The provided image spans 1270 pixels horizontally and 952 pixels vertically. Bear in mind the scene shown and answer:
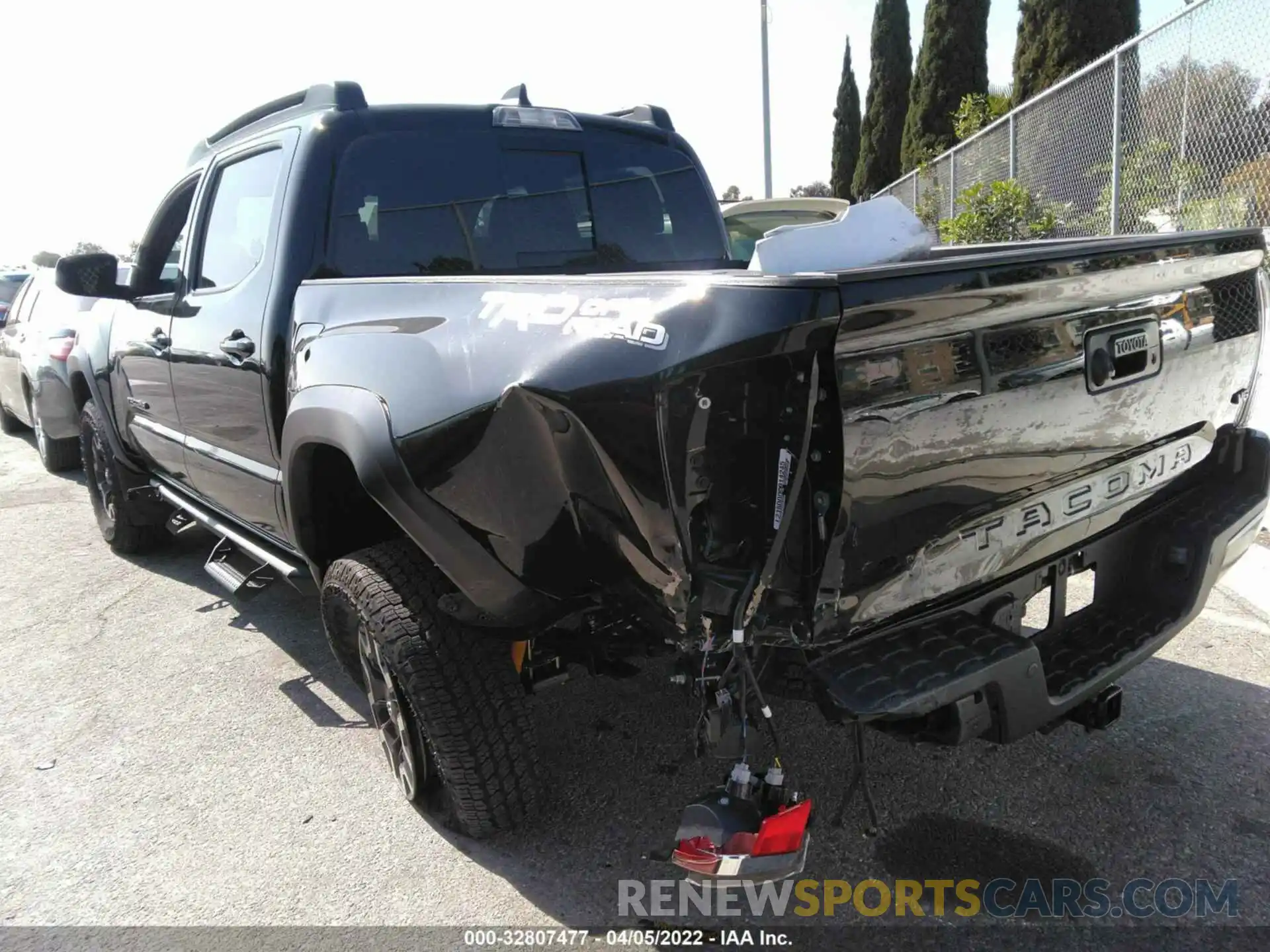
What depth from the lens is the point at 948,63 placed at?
21344 mm

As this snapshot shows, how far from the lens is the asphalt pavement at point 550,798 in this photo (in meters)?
2.56

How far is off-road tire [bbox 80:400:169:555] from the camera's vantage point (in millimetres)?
5418

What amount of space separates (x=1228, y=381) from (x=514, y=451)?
2.04m

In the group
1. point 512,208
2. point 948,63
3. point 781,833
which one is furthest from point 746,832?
point 948,63

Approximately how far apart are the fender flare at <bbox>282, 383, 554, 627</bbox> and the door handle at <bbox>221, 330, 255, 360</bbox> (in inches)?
28.8

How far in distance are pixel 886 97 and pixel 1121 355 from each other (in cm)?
2783

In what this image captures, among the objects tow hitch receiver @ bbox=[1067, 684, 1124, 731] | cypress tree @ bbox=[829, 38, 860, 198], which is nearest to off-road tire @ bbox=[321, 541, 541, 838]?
tow hitch receiver @ bbox=[1067, 684, 1124, 731]

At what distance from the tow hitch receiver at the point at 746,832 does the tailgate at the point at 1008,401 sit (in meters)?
0.41

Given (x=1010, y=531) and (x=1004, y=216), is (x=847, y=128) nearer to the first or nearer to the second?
(x=1004, y=216)

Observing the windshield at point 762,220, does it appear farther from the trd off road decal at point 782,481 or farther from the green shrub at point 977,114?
the trd off road decal at point 782,481

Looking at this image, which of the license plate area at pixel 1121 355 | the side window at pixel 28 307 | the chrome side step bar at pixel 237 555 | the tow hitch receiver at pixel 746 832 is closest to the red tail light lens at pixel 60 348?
the side window at pixel 28 307

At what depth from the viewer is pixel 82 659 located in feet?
14.3

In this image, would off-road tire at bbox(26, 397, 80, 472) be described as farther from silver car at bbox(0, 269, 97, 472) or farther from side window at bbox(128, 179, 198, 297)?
side window at bbox(128, 179, 198, 297)

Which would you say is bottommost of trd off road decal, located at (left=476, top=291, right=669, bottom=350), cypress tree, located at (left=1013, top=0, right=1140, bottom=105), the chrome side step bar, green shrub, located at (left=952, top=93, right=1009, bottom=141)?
the chrome side step bar
